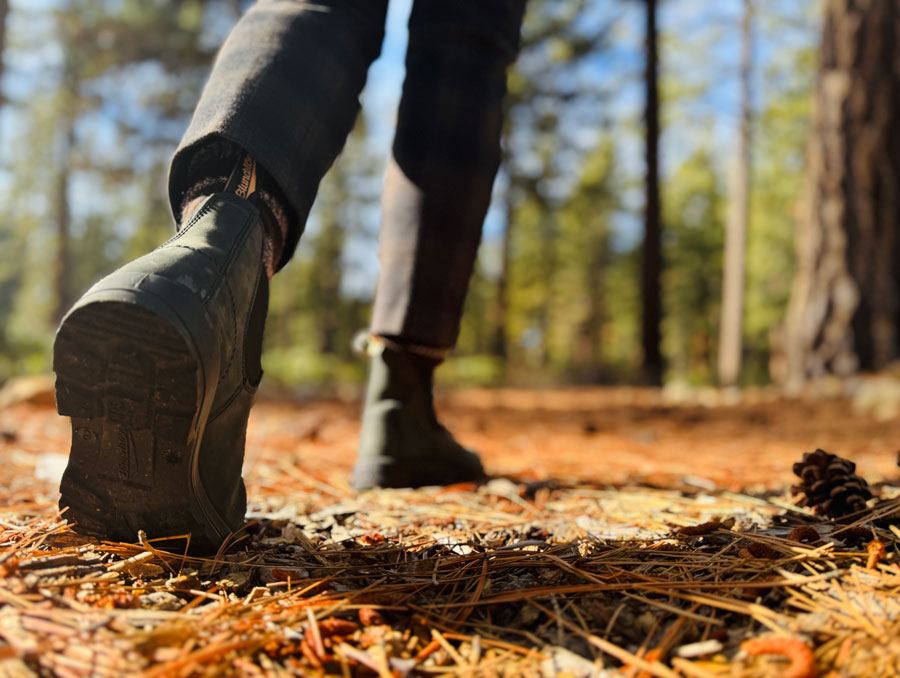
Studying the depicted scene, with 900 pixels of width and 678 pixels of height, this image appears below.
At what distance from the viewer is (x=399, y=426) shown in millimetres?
1438

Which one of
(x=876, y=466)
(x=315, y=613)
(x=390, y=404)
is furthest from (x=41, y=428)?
(x=876, y=466)

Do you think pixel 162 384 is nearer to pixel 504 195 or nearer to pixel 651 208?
pixel 651 208

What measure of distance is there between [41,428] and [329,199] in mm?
20487

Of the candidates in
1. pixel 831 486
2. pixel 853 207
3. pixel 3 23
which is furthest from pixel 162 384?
pixel 3 23

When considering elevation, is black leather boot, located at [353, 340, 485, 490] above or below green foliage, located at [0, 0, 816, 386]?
below

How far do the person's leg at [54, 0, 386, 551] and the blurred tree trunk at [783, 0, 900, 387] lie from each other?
4653mm

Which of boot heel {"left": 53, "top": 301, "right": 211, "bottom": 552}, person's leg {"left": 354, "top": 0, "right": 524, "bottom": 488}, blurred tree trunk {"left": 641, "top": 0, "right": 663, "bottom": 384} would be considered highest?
blurred tree trunk {"left": 641, "top": 0, "right": 663, "bottom": 384}

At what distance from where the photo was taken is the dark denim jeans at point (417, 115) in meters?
1.06

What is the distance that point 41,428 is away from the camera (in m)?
2.82

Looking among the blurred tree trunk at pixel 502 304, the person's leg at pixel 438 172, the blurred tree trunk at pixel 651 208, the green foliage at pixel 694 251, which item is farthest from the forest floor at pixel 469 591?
the green foliage at pixel 694 251

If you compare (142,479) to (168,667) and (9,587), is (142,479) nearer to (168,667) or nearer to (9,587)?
(9,587)

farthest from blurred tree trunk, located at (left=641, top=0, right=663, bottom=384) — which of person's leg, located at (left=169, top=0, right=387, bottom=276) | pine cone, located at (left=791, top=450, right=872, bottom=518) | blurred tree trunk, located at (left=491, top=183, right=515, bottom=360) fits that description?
person's leg, located at (left=169, top=0, right=387, bottom=276)

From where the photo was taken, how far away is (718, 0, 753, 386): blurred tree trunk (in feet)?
37.4

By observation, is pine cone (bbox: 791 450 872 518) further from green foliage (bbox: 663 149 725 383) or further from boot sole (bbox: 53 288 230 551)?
green foliage (bbox: 663 149 725 383)
